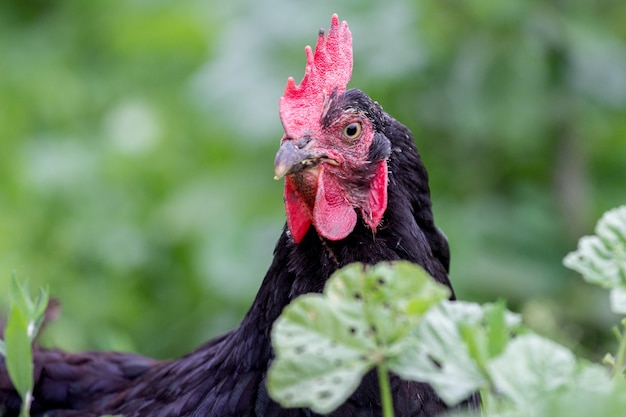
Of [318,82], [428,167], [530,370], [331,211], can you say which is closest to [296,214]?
[331,211]

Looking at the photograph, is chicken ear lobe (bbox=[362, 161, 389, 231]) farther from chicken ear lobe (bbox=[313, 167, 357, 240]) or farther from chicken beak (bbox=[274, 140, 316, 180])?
chicken beak (bbox=[274, 140, 316, 180])

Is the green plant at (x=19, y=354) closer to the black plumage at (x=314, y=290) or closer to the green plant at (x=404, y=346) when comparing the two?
the green plant at (x=404, y=346)

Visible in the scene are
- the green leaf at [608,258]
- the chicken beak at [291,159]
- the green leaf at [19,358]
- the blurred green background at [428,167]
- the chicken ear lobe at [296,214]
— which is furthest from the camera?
the blurred green background at [428,167]

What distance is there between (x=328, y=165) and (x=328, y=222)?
146 millimetres

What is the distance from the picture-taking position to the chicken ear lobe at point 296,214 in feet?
7.96

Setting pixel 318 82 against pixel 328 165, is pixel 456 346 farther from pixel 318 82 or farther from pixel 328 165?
pixel 318 82

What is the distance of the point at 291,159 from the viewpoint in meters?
2.35

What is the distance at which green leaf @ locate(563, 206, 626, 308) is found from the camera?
59.7 inches

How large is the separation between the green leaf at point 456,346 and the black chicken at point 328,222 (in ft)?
2.99

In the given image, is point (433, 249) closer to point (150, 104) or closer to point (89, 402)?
point (89, 402)

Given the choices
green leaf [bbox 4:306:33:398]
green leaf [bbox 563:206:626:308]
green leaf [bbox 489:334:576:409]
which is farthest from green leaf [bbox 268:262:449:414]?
green leaf [bbox 4:306:33:398]

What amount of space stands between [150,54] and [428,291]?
679cm

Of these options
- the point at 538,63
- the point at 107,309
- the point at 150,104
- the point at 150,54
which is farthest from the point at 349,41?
the point at 150,54

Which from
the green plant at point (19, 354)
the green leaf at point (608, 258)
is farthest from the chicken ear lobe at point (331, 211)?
the green leaf at point (608, 258)
